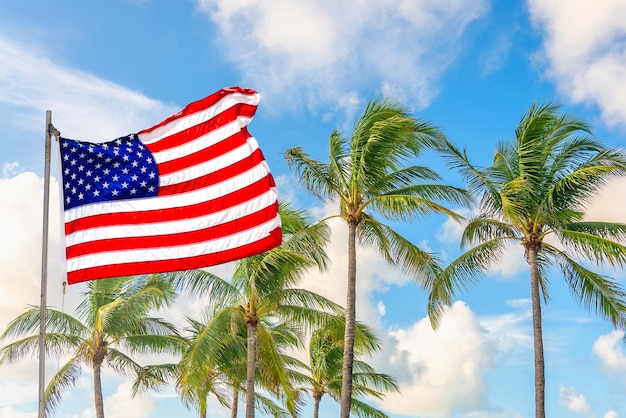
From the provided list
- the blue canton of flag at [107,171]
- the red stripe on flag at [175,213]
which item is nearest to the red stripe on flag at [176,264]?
the red stripe on flag at [175,213]

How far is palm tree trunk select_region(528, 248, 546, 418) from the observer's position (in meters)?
26.1

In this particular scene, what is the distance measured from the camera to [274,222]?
49.0 ft

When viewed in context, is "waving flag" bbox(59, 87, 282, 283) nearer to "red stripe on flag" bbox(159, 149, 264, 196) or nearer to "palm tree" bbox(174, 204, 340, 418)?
"red stripe on flag" bbox(159, 149, 264, 196)

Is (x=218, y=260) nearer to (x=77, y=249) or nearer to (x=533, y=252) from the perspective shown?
(x=77, y=249)

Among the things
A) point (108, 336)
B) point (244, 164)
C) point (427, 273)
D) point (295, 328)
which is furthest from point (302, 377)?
point (244, 164)

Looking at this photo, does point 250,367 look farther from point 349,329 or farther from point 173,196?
point 173,196

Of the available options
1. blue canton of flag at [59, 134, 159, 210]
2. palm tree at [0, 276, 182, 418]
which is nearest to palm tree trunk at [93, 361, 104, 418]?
palm tree at [0, 276, 182, 418]

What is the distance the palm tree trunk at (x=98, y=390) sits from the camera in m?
37.6

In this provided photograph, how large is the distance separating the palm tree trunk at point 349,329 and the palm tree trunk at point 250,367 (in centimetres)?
499

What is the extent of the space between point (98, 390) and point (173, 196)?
80.8ft

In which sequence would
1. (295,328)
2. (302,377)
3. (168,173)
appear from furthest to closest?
(302,377)
(295,328)
(168,173)

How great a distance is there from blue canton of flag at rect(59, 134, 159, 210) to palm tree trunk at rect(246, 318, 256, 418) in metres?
18.1

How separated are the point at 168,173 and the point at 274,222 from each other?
1967 mm

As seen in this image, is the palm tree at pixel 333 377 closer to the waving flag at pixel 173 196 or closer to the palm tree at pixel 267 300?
the palm tree at pixel 267 300
